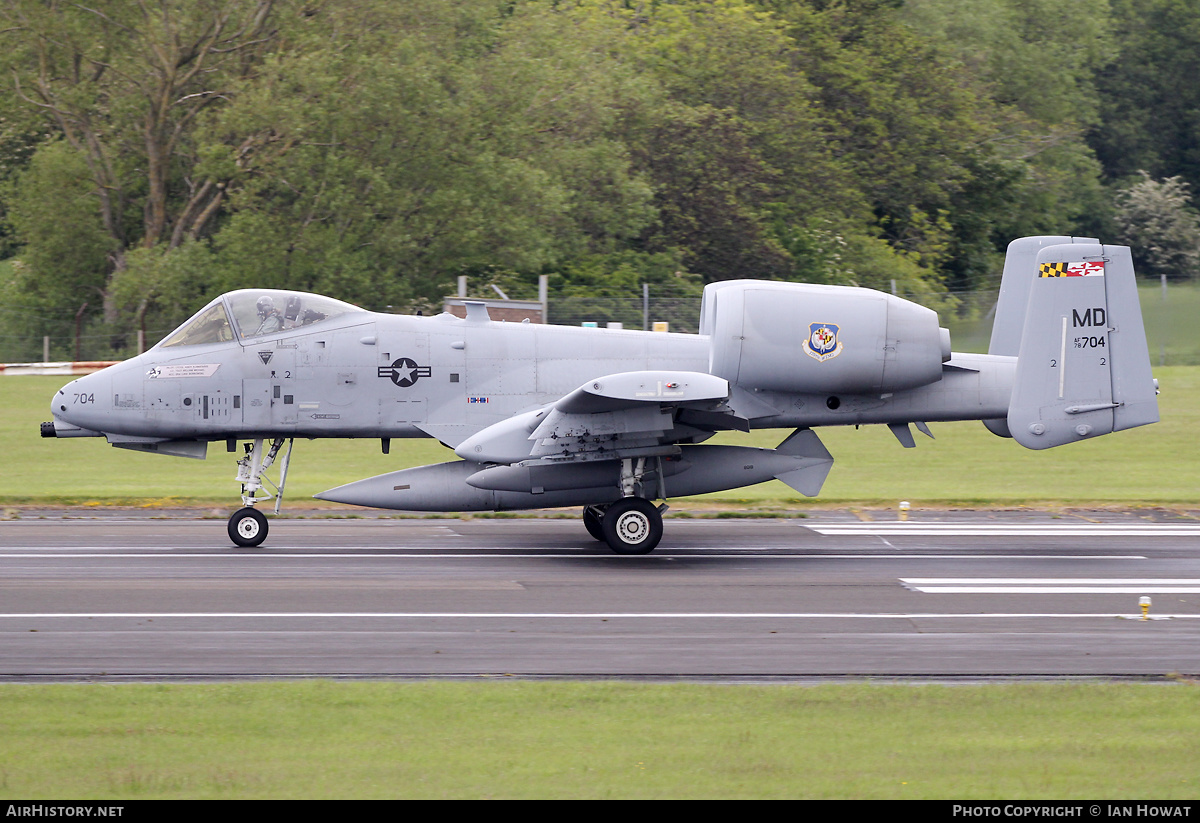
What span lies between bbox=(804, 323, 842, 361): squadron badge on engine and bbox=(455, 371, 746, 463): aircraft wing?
1.19 meters

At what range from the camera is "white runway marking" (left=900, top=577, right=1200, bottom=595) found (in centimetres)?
1325

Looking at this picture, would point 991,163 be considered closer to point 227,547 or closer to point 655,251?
point 655,251

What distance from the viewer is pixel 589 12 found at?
53656 mm

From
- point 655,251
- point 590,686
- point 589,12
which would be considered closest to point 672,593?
point 590,686

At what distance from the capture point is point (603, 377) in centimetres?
1502

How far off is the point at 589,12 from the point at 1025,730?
49.2m

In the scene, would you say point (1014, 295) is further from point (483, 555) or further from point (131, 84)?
point (131, 84)

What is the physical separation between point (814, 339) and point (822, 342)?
102 millimetres

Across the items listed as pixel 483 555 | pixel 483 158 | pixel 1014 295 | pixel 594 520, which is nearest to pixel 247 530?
pixel 483 555

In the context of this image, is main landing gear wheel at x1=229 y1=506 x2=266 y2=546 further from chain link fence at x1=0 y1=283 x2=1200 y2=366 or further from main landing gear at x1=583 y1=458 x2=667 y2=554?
chain link fence at x1=0 y1=283 x2=1200 y2=366

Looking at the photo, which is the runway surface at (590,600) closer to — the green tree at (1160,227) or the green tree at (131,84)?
the green tree at (131,84)

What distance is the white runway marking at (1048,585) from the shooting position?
522 inches

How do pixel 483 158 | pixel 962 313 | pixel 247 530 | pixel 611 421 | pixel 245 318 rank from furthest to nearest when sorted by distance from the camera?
pixel 483 158 → pixel 962 313 → pixel 245 318 → pixel 247 530 → pixel 611 421

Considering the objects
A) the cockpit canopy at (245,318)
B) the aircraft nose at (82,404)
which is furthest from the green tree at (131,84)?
the cockpit canopy at (245,318)
